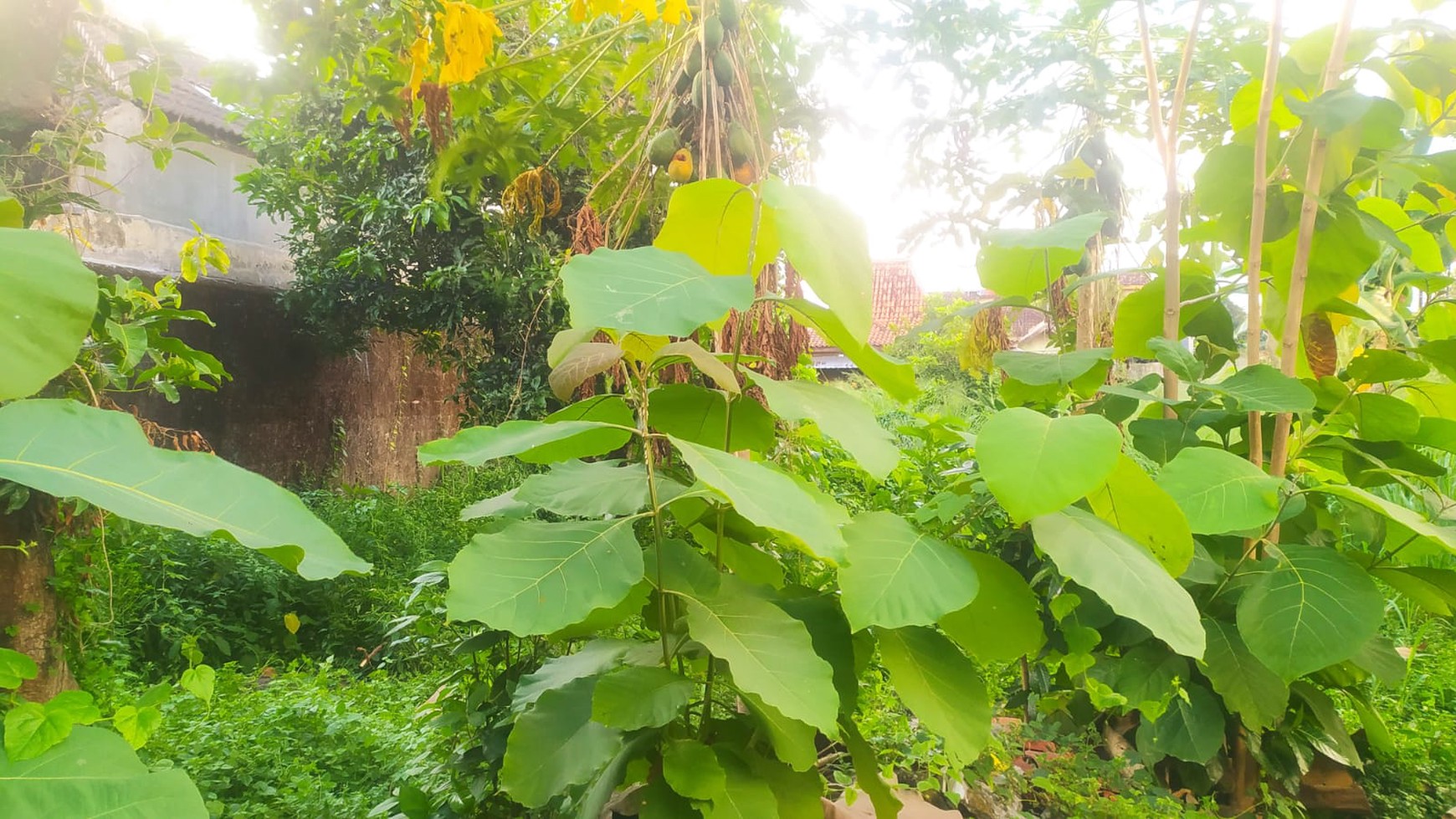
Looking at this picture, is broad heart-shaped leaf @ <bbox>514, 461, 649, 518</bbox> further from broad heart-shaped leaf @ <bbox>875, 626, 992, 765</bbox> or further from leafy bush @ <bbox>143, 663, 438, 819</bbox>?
leafy bush @ <bbox>143, 663, 438, 819</bbox>

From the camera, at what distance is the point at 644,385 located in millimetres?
592

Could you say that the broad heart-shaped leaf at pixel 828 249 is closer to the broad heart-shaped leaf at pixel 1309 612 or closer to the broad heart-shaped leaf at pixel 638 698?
the broad heart-shaped leaf at pixel 638 698

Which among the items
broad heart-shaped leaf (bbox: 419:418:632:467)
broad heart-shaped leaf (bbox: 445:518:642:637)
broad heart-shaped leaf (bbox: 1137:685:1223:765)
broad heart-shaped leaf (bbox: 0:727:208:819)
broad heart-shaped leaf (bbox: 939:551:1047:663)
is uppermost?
broad heart-shaped leaf (bbox: 419:418:632:467)

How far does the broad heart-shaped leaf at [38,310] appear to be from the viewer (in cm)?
33

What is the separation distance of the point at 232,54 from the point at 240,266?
3.47m

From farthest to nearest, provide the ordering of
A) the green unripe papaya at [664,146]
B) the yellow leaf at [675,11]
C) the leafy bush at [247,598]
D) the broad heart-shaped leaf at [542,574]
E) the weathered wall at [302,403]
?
the weathered wall at [302,403]
the leafy bush at [247,598]
the green unripe papaya at [664,146]
the yellow leaf at [675,11]
the broad heart-shaped leaf at [542,574]

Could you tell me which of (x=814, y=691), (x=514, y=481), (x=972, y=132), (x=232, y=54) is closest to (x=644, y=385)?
(x=814, y=691)

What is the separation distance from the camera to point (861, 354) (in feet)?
1.91

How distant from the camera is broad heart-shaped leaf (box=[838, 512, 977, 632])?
18.9 inches

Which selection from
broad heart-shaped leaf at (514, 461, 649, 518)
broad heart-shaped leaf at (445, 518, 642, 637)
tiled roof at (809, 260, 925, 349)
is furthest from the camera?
tiled roof at (809, 260, 925, 349)

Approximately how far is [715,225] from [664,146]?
667 mm

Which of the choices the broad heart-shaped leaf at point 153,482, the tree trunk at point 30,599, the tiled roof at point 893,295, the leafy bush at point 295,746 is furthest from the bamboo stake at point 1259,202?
the tiled roof at point 893,295

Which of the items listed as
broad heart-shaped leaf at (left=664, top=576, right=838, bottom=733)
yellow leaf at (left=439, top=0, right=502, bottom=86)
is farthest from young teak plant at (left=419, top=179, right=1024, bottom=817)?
yellow leaf at (left=439, top=0, right=502, bottom=86)

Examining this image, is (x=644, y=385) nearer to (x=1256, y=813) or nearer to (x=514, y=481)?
(x=1256, y=813)
